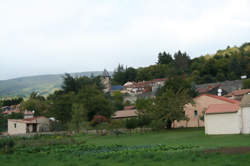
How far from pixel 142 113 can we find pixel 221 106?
18388mm

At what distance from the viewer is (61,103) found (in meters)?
72.4

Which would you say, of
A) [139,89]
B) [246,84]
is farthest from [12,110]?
[246,84]

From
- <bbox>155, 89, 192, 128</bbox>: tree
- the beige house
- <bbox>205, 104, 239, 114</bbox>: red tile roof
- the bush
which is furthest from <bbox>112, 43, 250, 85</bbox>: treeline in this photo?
the bush

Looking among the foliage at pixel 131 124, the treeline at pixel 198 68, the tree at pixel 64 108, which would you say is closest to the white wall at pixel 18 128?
the tree at pixel 64 108

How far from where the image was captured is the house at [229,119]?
133 ft

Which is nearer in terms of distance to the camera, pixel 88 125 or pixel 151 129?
pixel 151 129

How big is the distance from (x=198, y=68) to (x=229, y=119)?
292 feet

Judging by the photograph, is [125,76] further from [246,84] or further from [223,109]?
[223,109]

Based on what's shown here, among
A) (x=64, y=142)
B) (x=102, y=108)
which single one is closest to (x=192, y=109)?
(x=102, y=108)

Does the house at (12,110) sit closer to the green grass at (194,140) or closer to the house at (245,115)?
the green grass at (194,140)

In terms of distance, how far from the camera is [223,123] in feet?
138

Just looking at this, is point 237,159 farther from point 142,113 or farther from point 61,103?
point 61,103

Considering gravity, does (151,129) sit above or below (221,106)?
below

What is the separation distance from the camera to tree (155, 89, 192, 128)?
2074 inches
